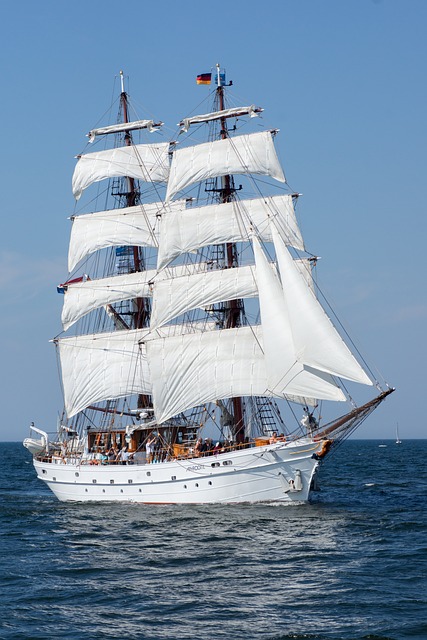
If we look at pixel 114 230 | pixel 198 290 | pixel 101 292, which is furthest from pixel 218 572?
pixel 114 230

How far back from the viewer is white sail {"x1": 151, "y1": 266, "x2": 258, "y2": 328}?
52938mm

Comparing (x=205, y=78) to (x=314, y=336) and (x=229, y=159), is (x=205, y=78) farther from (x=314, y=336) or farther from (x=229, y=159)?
(x=314, y=336)

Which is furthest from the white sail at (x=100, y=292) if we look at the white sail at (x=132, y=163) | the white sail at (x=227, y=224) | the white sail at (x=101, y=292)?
the white sail at (x=132, y=163)

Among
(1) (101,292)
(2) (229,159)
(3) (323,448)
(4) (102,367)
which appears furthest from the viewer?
(1) (101,292)

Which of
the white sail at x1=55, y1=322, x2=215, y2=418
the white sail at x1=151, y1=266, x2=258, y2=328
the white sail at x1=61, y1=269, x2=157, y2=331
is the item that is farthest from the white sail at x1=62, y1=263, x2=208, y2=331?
the white sail at x1=151, y1=266, x2=258, y2=328

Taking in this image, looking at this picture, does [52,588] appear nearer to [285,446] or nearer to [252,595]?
[252,595]

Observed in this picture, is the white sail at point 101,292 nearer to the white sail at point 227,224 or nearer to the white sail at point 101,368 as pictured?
the white sail at point 101,368

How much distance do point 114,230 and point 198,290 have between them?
12025 mm

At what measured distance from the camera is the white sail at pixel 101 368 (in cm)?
5978

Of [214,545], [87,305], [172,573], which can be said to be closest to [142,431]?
[87,305]

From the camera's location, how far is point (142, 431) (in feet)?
187

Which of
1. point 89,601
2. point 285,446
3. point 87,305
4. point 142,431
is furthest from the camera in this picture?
point 87,305

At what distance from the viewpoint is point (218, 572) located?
3128cm

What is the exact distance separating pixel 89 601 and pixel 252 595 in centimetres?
477
